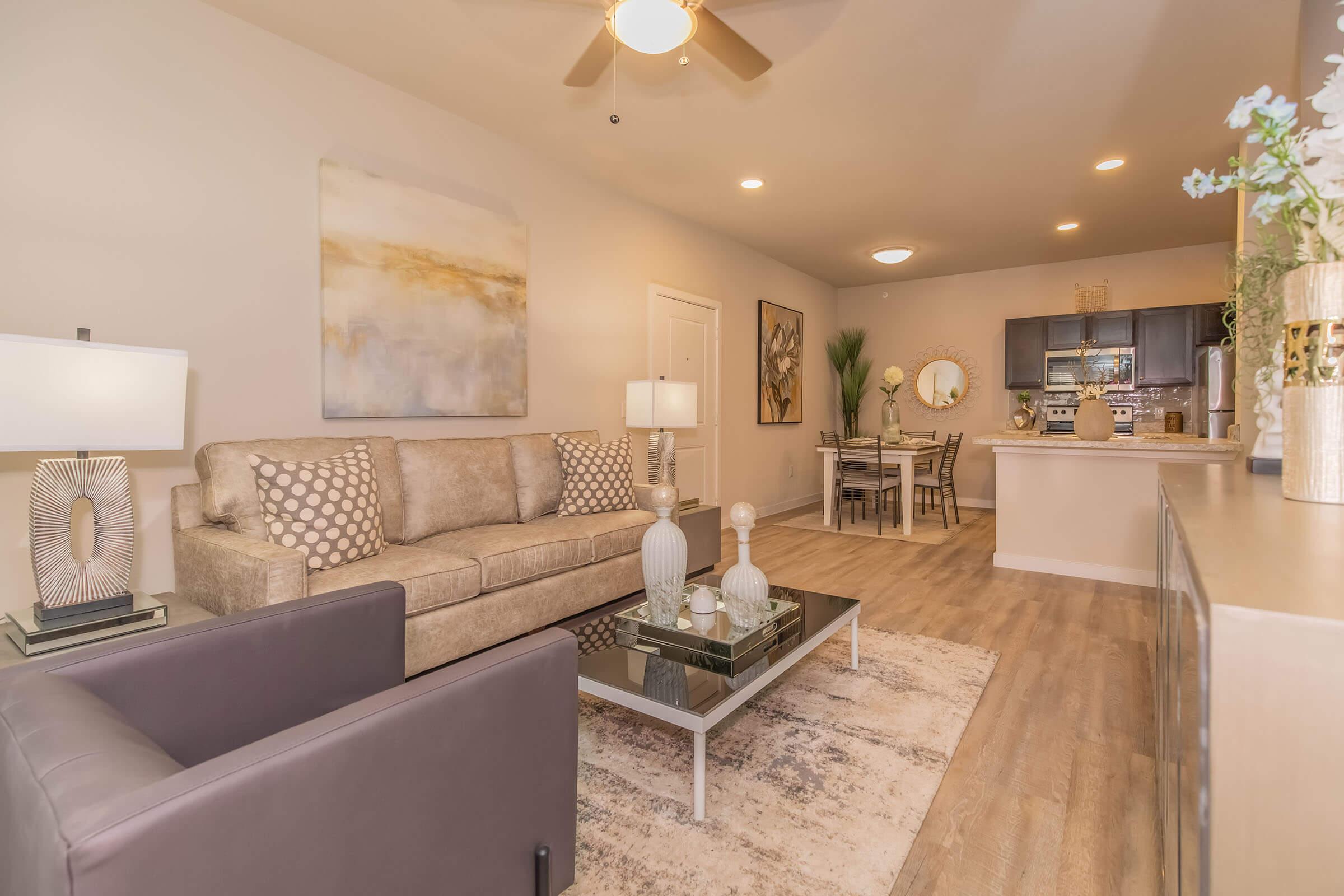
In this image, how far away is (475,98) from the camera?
337 cm

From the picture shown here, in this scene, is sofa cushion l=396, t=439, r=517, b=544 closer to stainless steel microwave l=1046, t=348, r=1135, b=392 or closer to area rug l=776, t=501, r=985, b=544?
area rug l=776, t=501, r=985, b=544

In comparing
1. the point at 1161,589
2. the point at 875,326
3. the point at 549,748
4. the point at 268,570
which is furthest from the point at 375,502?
the point at 875,326

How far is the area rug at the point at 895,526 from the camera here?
18.0ft

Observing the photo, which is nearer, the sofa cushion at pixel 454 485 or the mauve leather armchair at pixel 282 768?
the mauve leather armchair at pixel 282 768

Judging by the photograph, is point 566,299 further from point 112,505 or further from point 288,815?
point 288,815

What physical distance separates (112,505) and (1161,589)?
124 inches

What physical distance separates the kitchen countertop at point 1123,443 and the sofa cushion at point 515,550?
9.25ft

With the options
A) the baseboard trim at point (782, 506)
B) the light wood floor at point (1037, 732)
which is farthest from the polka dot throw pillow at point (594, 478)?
the baseboard trim at point (782, 506)

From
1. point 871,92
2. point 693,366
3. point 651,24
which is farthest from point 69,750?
point 693,366

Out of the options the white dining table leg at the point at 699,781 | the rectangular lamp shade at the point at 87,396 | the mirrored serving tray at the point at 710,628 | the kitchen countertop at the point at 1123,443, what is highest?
the rectangular lamp shade at the point at 87,396

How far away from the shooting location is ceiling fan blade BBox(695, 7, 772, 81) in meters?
2.13

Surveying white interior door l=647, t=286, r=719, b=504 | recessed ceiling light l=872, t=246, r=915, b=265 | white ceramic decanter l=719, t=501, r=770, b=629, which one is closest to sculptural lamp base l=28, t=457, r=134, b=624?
white ceramic decanter l=719, t=501, r=770, b=629

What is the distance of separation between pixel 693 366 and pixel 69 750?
5.02m

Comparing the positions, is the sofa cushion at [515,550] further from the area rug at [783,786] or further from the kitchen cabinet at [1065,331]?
the kitchen cabinet at [1065,331]
